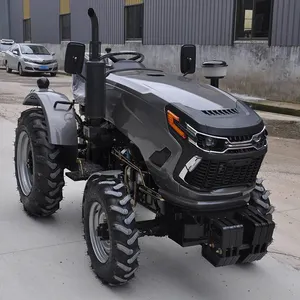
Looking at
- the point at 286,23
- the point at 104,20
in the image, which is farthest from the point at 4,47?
the point at 286,23

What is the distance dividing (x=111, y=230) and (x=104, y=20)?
20.7 metres

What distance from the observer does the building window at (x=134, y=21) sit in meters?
20.4

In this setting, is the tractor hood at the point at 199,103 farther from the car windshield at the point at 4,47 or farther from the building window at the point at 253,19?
the car windshield at the point at 4,47

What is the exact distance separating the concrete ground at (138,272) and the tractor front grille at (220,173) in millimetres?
854

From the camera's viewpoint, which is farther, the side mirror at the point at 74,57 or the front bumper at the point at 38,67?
the front bumper at the point at 38,67

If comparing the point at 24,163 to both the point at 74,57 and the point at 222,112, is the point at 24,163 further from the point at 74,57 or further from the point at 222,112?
the point at 222,112

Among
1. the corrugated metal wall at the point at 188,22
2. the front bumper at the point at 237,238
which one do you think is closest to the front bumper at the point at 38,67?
the corrugated metal wall at the point at 188,22

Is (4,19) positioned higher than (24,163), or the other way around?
(4,19)

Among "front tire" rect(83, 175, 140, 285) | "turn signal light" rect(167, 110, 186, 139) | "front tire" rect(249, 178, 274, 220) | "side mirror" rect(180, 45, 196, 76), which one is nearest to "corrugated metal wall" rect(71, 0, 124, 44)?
"side mirror" rect(180, 45, 196, 76)

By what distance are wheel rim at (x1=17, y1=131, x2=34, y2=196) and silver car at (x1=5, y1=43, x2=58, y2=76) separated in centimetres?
1757

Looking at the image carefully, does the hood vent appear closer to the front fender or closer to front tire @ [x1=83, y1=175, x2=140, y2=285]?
front tire @ [x1=83, y1=175, x2=140, y2=285]

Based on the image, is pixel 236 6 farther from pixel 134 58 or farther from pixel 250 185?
pixel 250 185

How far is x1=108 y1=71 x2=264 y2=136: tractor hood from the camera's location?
10.4ft

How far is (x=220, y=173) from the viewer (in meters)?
3.22
